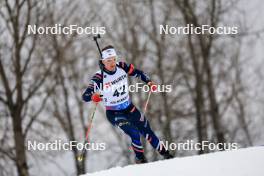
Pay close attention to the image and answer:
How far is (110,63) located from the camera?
9.43 meters

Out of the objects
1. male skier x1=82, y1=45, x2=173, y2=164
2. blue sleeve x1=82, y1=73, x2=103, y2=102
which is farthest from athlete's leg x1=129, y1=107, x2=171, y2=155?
blue sleeve x1=82, y1=73, x2=103, y2=102

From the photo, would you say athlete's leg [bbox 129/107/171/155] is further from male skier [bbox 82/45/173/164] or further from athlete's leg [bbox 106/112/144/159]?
athlete's leg [bbox 106/112/144/159]

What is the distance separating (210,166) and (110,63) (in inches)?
111

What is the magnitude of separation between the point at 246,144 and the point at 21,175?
17.6 metres

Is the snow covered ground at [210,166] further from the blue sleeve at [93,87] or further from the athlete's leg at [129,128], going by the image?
the blue sleeve at [93,87]

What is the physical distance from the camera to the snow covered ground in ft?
23.9

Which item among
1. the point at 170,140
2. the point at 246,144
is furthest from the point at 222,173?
the point at 246,144

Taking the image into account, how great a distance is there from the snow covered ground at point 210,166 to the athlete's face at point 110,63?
1.90m

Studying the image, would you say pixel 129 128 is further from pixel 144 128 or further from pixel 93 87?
pixel 93 87

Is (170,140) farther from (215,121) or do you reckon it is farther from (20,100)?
(20,100)

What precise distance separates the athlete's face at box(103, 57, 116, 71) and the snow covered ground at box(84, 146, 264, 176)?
190 centimetres

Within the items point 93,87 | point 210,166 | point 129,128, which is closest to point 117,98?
point 93,87

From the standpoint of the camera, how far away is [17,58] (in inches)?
706

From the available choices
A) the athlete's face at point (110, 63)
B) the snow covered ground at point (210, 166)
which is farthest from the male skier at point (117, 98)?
the snow covered ground at point (210, 166)
